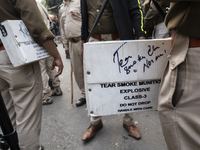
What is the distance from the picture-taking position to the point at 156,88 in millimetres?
1222

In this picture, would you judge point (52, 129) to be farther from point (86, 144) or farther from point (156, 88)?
point (156, 88)

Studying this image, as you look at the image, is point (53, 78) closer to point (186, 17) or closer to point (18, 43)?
point (18, 43)

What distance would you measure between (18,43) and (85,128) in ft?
5.50

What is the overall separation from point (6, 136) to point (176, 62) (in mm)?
1070

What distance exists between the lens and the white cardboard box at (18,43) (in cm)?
131

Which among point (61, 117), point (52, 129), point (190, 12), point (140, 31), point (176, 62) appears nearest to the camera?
point (190, 12)

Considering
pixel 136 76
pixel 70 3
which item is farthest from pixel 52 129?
pixel 70 3

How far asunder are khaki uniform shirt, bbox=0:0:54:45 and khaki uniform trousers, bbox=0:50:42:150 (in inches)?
12.3

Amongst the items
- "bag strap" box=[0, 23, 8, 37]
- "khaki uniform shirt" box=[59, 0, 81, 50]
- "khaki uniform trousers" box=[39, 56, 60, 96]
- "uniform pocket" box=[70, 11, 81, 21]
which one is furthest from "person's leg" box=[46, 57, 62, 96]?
"bag strap" box=[0, 23, 8, 37]

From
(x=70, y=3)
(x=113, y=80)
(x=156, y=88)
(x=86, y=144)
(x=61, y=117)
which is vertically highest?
(x=70, y=3)

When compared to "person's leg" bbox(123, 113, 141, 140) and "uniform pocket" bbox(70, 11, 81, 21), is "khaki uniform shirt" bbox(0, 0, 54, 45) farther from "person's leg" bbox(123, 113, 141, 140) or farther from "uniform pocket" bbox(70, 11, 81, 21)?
"uniform pocket" bbox(70, 11, 81, 21)

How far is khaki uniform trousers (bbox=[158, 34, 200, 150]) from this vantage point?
0.92m

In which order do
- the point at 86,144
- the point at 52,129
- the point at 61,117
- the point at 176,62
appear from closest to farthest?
the point at 176,62
the point at 86,144
the point at 52,129
the point at 61,117

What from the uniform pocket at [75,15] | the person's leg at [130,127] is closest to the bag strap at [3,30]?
the person's leg at [130,127]
